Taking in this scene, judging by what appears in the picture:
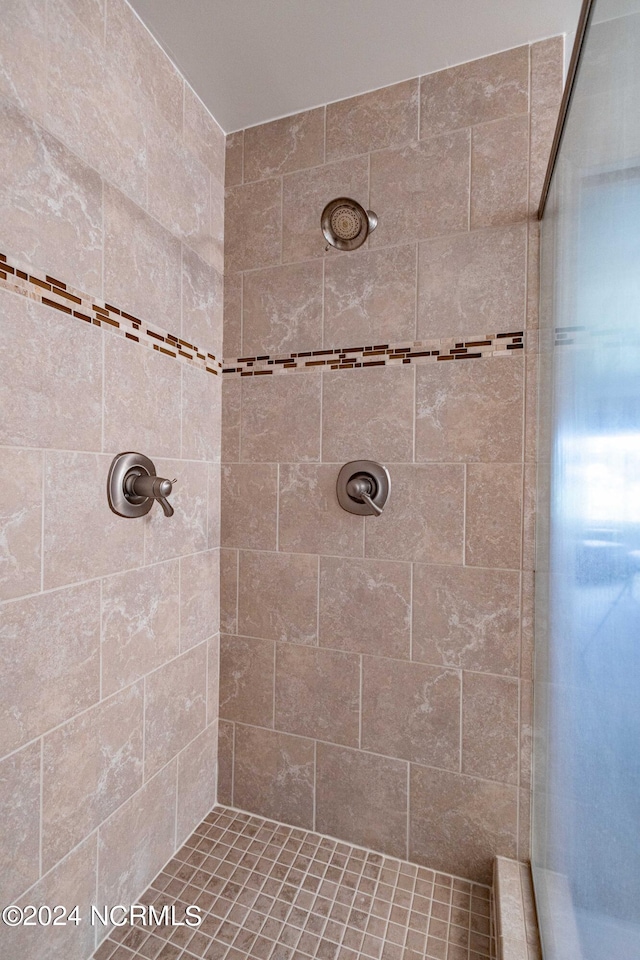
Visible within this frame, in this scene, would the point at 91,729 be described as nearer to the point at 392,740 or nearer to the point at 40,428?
the point at 40,428

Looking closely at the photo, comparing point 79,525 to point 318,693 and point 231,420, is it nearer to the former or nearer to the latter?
point 231,420

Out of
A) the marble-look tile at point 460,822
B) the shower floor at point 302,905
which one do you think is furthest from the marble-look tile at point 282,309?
the shower floor at point 302,905

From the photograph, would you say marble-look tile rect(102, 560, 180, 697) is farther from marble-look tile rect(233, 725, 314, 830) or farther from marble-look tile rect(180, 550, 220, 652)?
marble-look tile rect(233, 725, 314, 830)

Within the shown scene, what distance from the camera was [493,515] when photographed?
4.20 ft

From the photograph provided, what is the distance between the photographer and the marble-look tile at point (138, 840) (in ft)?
3.74

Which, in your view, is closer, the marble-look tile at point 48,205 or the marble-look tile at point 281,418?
the marble-look tile at point 48,205

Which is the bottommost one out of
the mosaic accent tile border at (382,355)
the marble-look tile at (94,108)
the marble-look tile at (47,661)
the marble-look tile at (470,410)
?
the marble-look tile at (47,661)

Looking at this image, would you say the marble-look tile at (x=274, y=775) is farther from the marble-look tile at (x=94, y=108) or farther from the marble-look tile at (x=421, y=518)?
the marble-look tile at (x=94, y=108)

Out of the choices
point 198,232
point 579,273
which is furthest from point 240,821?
point 198,232

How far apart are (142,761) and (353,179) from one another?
1732mm

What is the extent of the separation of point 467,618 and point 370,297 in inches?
37.4

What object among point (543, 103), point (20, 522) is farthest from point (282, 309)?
point (20, 522)

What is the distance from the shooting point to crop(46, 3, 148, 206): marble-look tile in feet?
3.26

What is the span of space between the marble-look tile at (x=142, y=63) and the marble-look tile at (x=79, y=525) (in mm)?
951
